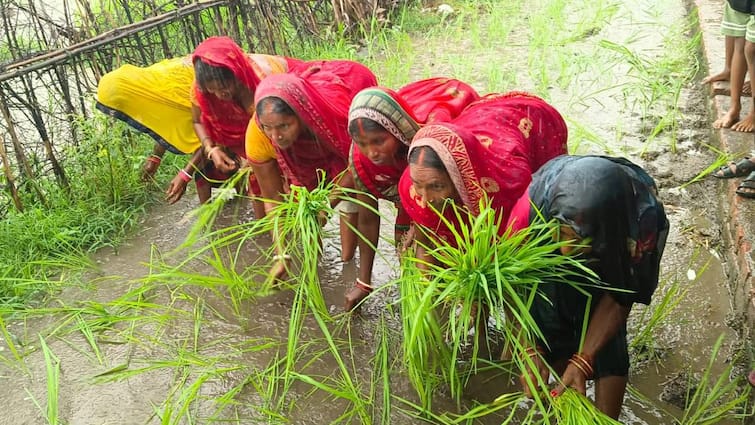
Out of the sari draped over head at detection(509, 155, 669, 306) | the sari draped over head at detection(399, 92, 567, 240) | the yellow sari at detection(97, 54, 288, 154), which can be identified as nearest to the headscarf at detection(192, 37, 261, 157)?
the yellow sari at detection(97, 54, 288, 154)

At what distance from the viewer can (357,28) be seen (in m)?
6.38

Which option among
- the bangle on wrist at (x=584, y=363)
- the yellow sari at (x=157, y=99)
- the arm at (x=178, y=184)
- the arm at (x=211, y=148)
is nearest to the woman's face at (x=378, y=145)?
the bangle on wrist at (x=584, y=363)

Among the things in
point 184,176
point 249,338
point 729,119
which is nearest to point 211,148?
point 184,176

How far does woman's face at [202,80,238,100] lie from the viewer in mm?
3291

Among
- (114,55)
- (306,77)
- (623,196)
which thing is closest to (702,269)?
(623,196)

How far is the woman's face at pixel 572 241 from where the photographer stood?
1.77m

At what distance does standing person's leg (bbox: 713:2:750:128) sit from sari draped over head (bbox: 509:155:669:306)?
2.40 meters

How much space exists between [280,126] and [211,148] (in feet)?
3.40

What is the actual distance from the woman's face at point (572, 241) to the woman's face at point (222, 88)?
2.11 m

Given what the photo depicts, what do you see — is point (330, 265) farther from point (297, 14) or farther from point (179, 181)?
point (297, 14)

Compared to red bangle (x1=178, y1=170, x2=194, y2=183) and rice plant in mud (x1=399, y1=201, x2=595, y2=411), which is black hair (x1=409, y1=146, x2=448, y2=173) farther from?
red bangle (x1=178, y1=170, x2=194, y2=183)

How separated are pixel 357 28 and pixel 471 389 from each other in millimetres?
4687

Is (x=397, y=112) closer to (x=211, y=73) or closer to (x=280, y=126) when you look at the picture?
(x=280, y=126)

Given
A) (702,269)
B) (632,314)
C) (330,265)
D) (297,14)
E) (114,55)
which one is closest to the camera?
(632,314)
